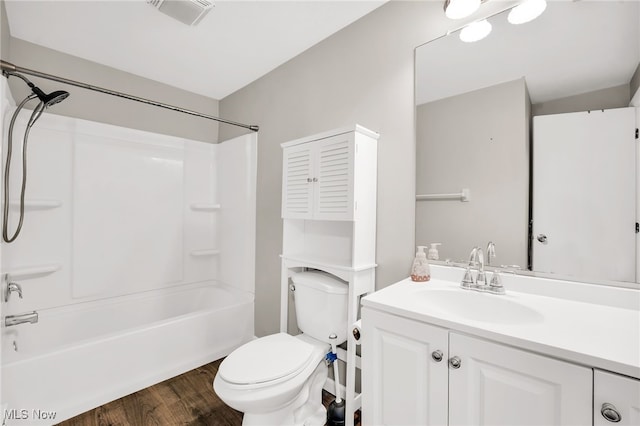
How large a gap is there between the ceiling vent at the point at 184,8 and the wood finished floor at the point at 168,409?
2347mm

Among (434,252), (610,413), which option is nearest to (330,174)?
(434,252)

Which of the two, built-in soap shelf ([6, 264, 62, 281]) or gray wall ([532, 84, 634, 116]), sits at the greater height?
gray wall ([532, 84, 634, 116])

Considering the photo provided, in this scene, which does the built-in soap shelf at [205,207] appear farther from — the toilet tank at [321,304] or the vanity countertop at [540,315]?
the vanity countertop at [540,315]

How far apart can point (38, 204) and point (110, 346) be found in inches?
41.9

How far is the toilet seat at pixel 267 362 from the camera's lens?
1.32 meters

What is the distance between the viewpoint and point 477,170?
1.37 meters

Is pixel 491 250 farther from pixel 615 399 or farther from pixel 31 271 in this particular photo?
pixel 31 271

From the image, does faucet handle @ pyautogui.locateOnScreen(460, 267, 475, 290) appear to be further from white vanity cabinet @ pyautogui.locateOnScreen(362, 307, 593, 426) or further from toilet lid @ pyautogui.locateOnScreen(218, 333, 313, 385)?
toilet lid @ pyautogui.locateOnScreen(218, 333, 313, 385)

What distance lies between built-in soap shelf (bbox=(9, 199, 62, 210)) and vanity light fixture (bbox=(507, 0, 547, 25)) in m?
2.87

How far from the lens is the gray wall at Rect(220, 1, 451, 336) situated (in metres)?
1.57

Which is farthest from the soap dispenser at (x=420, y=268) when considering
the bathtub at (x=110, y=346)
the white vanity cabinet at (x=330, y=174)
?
the bathtub at (x=110, y=346)

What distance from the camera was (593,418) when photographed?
2.41 feet

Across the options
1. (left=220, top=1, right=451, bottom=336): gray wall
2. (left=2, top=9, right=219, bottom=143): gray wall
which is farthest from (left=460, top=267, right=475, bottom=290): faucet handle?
(left=2, top=9, right=219, bottom=143): gray wall

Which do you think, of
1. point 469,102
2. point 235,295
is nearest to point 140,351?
point 235,295
